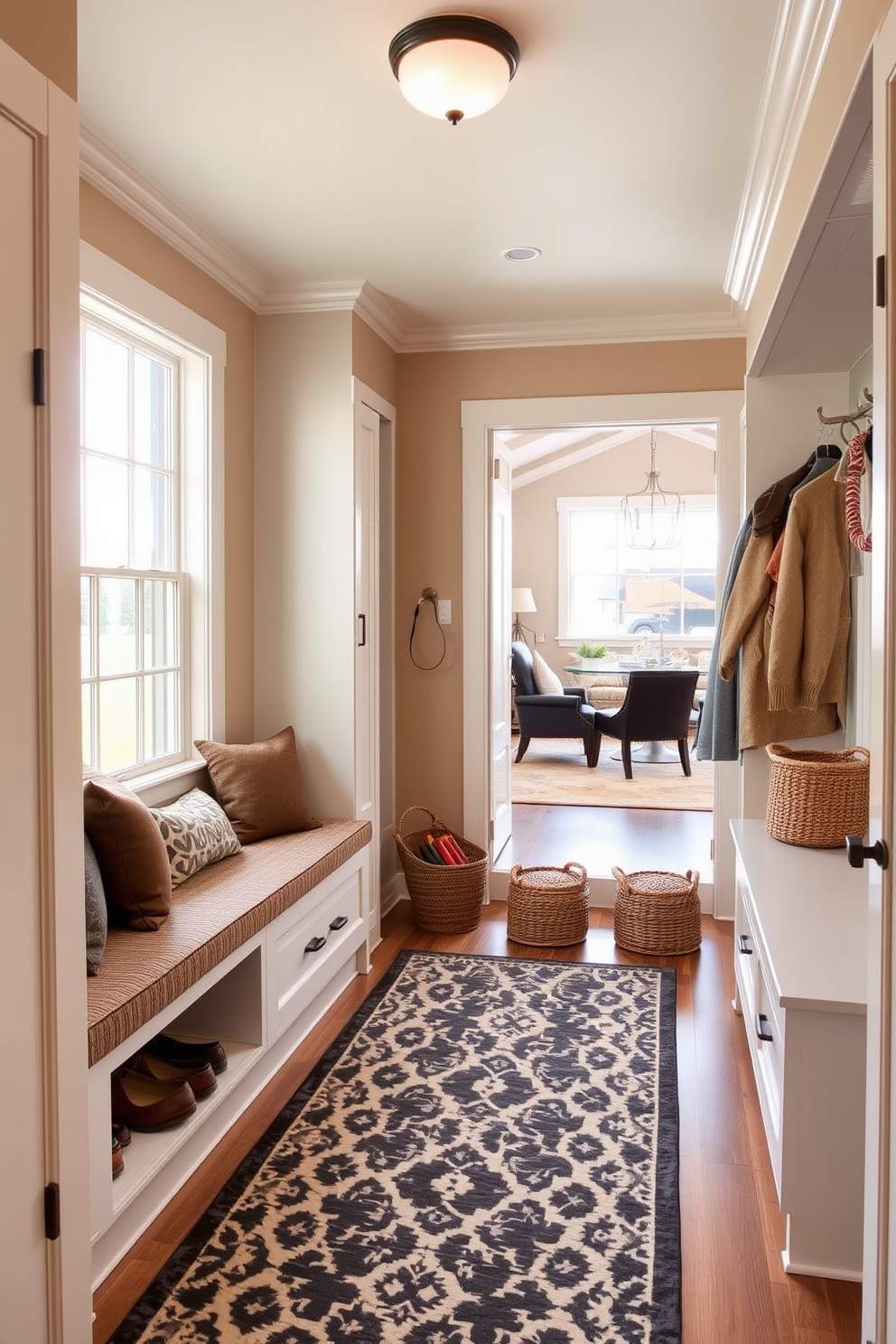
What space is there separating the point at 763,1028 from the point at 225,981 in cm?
142

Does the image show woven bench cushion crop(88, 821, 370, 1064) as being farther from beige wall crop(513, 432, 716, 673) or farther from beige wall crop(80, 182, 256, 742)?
beige wall crop(513, 432, 716, 673)

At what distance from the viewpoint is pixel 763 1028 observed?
235 cm

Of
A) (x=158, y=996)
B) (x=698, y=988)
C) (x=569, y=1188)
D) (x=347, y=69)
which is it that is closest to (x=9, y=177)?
A: (x=347, y=69)

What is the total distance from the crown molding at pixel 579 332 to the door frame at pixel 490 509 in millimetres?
245

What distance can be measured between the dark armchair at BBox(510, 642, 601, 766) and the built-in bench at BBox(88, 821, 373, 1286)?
4.75m

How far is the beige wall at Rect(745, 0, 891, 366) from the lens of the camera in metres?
1.54

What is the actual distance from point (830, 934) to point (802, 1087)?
1.11ft

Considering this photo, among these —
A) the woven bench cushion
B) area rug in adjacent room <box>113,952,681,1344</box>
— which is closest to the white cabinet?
area rug in adjacent room <box>113,952,681,1344</box>

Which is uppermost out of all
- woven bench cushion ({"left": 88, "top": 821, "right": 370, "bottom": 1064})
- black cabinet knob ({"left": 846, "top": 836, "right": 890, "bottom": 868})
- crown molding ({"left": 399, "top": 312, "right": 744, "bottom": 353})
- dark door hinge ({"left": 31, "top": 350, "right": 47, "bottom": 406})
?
crown molding ({"left": 399, "top": 312, "right": 744, "bottom": 353})

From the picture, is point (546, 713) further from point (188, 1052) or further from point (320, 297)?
point (188, 1052)

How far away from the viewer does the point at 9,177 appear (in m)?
1.45

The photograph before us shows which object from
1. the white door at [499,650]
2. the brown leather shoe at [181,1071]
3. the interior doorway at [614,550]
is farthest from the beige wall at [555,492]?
the brown leather shoe at [181,1071]

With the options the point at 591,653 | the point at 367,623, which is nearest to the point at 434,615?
the point at 367,623

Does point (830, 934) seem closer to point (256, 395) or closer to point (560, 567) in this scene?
point (256, 395)
